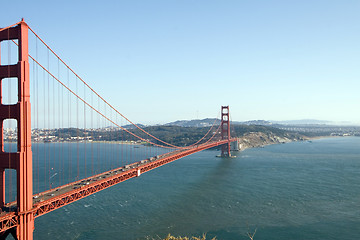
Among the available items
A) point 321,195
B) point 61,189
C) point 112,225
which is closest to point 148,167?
point 112,225

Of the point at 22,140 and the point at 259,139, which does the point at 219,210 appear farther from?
the point at 259,139

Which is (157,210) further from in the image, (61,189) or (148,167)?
(61,189)

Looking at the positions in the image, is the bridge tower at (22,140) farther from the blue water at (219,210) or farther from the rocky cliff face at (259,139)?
the rocky cliff face at (259,139)

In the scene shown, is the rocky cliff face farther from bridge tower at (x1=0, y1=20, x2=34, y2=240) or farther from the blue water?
bridge tower at (x1=0, y1=20, x2=34, y2=240)

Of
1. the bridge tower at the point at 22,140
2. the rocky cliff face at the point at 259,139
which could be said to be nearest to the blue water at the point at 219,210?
the bridge tower at the point at 22,140

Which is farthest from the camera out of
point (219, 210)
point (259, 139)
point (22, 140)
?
point (259, 139)

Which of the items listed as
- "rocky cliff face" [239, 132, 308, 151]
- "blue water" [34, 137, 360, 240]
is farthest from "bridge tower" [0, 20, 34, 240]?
"rocky cliff face" [239, 132, 308, 151]

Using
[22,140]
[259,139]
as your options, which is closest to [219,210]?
[22,140]
